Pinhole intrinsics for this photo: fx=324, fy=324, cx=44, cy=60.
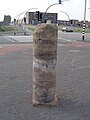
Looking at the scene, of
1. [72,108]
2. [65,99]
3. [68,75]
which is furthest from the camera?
[68,75]

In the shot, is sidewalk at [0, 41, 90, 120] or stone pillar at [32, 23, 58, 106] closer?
sidewalk at [0, 41, 90, 120]

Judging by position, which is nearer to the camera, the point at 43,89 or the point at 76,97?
the point at 43,89

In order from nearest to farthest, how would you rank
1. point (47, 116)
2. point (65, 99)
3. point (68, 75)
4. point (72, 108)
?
1. point (47, 116)
2. point (72, 108)
3. point (65, 99)
4. point (68, 75)

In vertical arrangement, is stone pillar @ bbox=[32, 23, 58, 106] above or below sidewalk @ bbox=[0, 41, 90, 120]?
above

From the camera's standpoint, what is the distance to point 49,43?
6.81 meters

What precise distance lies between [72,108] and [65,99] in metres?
0.76

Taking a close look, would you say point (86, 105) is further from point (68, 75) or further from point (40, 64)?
point (68, 75)

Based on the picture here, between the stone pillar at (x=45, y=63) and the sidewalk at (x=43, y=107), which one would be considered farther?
the stone pillar at (x=45, y=63)

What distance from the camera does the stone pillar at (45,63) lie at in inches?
268

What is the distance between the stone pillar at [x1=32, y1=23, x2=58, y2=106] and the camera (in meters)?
6.82

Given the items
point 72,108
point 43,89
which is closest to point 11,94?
point 43,89

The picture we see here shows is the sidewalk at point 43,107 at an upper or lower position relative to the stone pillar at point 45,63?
lower

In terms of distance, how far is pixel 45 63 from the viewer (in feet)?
22.8

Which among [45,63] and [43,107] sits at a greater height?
[45,63]
